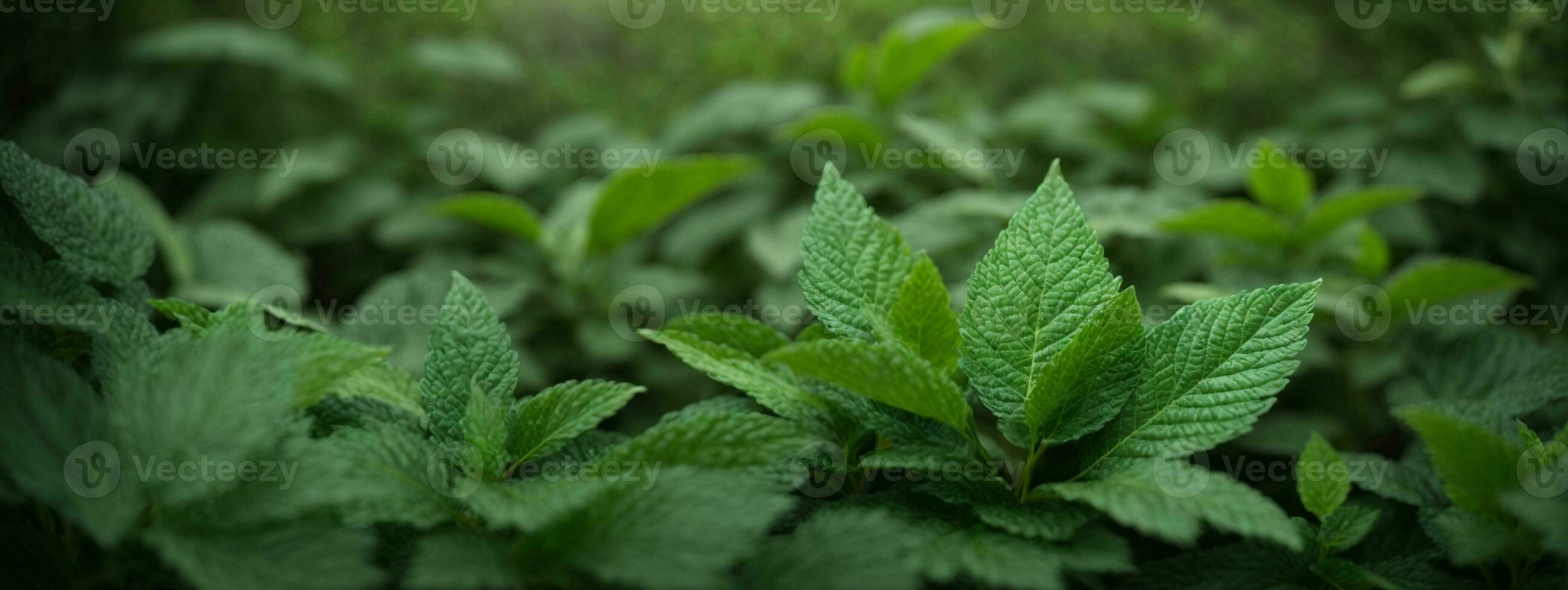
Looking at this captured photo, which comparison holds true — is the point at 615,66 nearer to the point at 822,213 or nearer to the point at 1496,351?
the point at 822,213

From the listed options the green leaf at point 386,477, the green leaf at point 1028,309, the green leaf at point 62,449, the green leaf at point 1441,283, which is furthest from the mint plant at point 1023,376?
the green leaf at point 1441,283

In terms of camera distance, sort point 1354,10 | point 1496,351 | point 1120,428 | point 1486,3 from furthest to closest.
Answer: point 1354,10 → point 1486,3 → point 1496,351 → point 1120,428

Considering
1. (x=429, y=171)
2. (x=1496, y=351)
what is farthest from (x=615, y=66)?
(x=1496, y=351)

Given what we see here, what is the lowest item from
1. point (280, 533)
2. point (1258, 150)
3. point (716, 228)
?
point (280, 533)

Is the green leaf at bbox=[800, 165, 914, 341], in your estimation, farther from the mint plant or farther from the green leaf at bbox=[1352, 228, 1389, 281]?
the green leaf at bbox=[1352, 228, 1389, 281]

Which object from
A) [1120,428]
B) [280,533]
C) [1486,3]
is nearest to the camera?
[280,533]

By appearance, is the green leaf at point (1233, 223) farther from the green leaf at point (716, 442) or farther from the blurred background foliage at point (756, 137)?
the green leaf at point (716, 442)
